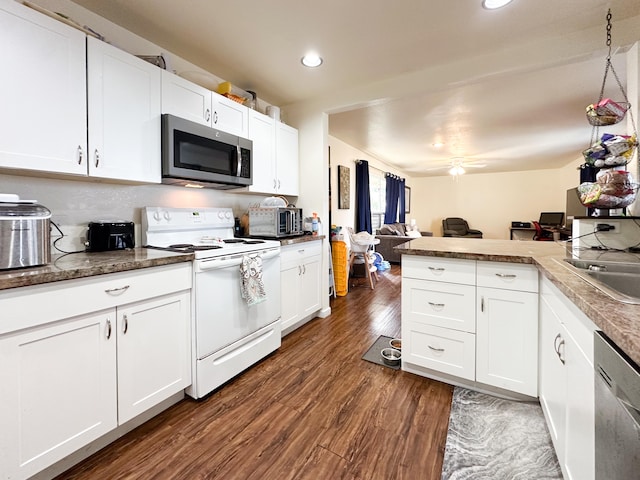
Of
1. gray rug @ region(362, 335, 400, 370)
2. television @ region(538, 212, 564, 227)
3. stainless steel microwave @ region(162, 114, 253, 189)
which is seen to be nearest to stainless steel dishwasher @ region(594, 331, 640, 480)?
gray rug @ region(362, 335, 400, 370)

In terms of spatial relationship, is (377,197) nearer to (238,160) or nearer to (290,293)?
(290,293)

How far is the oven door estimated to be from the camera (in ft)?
5.56

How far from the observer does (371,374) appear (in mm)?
2023

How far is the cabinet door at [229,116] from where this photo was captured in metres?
2.23

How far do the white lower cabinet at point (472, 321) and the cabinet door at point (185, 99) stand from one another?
5.97ft

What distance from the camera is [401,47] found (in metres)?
2.18

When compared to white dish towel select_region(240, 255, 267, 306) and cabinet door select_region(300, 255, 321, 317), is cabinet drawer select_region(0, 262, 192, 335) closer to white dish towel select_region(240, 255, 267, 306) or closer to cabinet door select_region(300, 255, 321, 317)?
white dish towel select_region(240, 255, 267, 306)

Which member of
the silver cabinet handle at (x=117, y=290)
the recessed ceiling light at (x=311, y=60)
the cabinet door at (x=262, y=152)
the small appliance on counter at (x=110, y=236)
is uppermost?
the recessed ceiling light at (x=311, y=60)

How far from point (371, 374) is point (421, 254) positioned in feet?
3.02

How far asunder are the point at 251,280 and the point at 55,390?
1.05m

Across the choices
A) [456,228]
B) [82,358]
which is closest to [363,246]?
[82,358]

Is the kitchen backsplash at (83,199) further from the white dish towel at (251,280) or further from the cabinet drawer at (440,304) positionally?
the cabinet drawer at (440,304)

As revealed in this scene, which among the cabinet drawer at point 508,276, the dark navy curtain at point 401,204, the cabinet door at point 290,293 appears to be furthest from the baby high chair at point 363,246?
the dark navy curtain at point 401,204

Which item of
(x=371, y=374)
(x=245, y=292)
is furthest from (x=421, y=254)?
(x=245, y=292)
